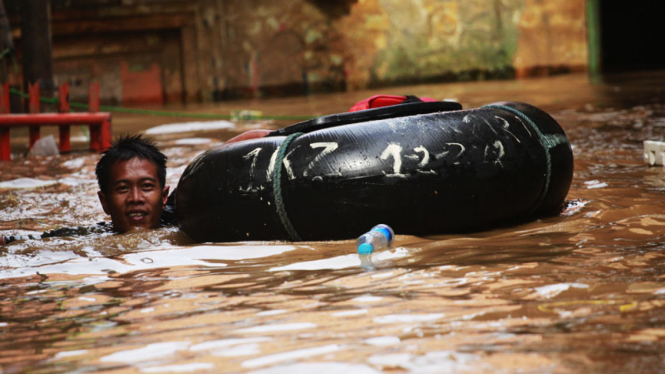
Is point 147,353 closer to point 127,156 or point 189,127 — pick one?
point 127,156

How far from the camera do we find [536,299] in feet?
7.05

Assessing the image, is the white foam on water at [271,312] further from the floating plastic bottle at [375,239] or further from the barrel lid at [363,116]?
the barrel lid at [363,116]

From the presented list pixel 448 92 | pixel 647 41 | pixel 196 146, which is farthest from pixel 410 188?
pixel 647 41

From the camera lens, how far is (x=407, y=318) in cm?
205

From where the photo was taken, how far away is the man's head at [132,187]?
3.68 meters

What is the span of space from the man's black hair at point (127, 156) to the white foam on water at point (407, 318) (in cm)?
199

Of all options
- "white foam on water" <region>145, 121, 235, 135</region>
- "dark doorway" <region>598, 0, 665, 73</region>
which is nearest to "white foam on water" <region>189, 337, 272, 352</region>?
"white foam on water" <region>145, 121, 235, 135</region>

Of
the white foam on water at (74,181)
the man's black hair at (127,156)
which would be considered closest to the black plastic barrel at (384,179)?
the man's black hair at (127,156)

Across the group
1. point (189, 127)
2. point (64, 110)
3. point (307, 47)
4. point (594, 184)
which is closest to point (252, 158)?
point (594, 184)

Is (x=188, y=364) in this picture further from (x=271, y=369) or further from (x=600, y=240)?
(x=600, y=240)

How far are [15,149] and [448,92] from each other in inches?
254

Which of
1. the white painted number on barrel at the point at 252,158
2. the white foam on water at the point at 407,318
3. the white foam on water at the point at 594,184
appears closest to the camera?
the white foam on water at the point at 407,318

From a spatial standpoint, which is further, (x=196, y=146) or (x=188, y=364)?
(x=196, y=146)

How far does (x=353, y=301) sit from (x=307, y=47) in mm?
12424
